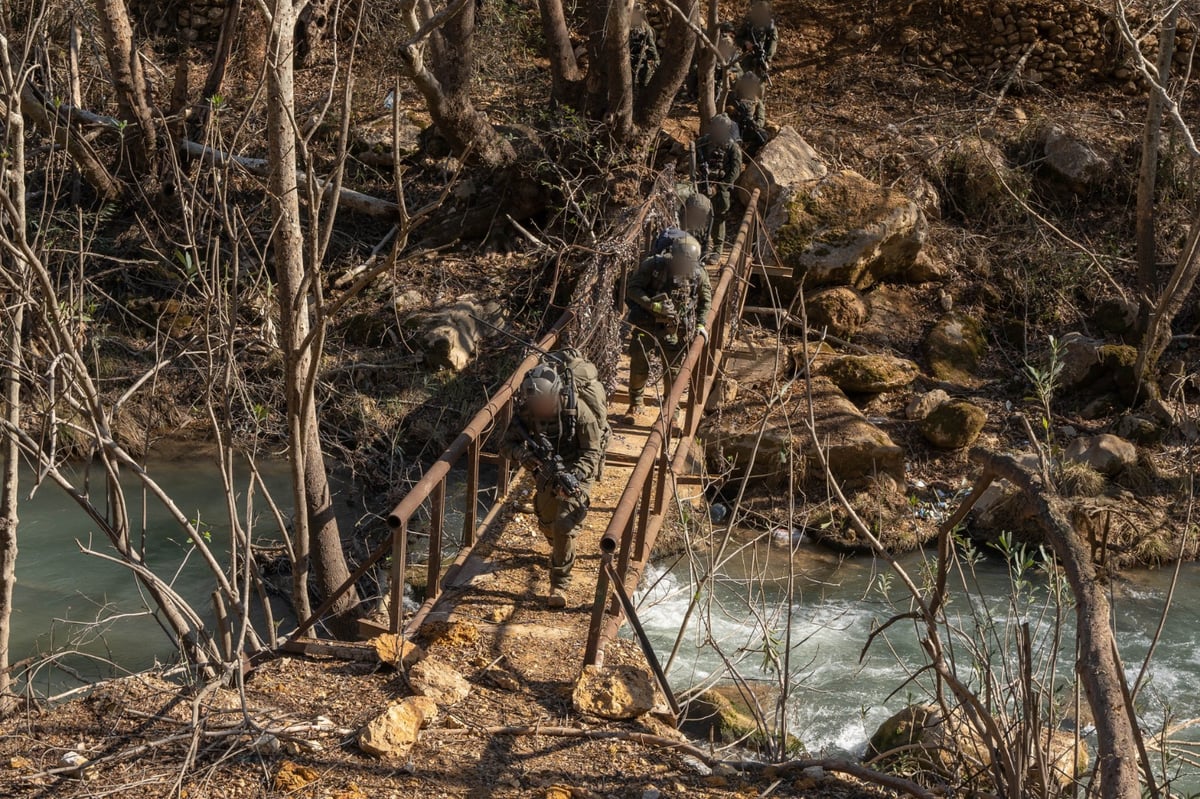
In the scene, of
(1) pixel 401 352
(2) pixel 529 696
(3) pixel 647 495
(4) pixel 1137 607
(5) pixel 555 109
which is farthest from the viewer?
(5) pixel 555 109

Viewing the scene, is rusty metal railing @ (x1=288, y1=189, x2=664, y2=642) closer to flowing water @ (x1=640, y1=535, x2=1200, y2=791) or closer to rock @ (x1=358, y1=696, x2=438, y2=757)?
rock @ (x1=358, y1=696, x2=438, y2=757)

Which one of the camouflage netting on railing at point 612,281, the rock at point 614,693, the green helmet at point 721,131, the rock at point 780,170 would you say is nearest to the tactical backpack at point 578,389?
the rock at point 614,693

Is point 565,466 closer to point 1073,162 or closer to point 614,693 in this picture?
point 614,693

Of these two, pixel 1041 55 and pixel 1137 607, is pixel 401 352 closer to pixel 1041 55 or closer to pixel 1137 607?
pixel 1137 607

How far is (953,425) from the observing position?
410 inches

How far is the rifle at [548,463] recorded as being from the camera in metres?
5.68

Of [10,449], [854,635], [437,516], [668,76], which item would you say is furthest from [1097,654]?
[668,76]

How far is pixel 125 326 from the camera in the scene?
11219mm

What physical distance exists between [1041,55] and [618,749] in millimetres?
13081

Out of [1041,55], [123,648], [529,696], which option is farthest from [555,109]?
[529,696]

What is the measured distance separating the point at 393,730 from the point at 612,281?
5.76m

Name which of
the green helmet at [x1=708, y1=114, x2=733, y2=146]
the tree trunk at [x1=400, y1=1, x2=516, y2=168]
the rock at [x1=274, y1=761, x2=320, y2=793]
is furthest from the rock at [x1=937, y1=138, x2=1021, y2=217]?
the rock at [x1=274, y1=761, x2=320, y2=793]

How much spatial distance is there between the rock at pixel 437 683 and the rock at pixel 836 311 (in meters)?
7.43

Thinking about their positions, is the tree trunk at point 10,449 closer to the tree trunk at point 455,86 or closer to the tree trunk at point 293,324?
the tree trunk at point 293,324
